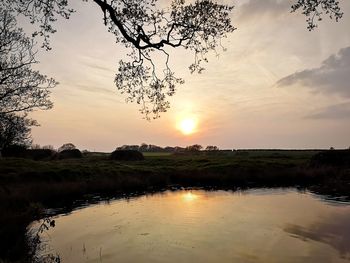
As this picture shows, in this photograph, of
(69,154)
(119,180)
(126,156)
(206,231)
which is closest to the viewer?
(206,231)

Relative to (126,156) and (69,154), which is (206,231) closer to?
(126,156)

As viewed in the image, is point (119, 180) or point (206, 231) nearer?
point (206, 231)

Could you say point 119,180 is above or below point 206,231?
above

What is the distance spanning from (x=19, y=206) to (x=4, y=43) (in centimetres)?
1492

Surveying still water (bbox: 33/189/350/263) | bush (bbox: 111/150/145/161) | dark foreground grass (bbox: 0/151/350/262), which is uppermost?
bush (bbox: 111/150/145/161)

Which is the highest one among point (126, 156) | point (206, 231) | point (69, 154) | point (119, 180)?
point (69, 154)

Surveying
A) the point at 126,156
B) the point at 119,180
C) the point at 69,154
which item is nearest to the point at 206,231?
the point at 119,180

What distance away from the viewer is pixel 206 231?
18.7 meters

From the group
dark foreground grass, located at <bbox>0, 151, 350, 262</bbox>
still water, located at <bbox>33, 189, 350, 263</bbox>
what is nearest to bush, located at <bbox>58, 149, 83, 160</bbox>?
dark foreground grass, located at <bbox>0, 151, 350, 262</bbox>

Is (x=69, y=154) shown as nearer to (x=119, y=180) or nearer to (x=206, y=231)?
(x=119, y=180)

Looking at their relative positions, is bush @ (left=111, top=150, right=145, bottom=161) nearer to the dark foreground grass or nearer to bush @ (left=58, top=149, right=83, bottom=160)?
bush @ (left=58, top=149, right=83, bottom=160)

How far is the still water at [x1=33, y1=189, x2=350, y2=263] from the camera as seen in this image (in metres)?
14.7

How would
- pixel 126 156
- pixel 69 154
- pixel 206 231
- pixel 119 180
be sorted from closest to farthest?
pixel 206 231
pixel 119 180
pixel 126 156
pixel 69 154

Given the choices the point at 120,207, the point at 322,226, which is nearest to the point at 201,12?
the point at 322,226
